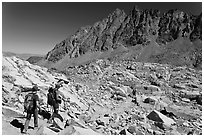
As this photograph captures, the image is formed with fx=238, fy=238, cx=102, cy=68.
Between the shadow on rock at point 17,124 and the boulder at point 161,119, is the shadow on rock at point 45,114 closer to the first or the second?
the shadow on rock at point 17,124

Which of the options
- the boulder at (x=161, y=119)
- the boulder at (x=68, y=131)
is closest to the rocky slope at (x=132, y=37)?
the boulder at (x=161, y=119)

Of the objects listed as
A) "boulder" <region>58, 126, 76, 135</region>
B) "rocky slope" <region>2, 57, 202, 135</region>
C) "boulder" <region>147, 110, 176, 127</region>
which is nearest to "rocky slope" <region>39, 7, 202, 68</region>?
"rocky slope" <region>2, 57, 202, 135</region>

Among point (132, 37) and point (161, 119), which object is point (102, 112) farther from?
point (132, 37)

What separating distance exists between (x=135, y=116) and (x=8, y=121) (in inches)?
276

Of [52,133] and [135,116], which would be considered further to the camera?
[135,116]

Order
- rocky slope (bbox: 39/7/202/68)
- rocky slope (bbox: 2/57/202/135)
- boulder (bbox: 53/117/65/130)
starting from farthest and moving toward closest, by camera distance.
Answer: rocky slope (bbox: 39/7/202/68), rocky slope (bbox: 2/57/202/135), boulder (bbox: 53/117/65/130)

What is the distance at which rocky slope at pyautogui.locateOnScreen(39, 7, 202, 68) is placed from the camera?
7562 cm

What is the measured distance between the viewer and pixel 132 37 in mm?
85938

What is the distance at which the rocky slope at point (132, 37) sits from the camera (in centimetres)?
7562

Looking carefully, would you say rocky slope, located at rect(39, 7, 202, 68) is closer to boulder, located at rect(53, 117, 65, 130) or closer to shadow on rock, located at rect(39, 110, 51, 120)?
shadow on rock, located at rect(39, 110, 51, 120)

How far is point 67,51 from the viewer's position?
9188cm

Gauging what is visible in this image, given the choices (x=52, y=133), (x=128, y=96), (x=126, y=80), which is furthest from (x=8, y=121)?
(x=126, y=80)

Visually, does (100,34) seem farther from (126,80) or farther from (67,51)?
(126,80)

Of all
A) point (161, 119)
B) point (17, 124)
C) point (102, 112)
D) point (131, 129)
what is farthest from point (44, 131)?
point (161, 119)
